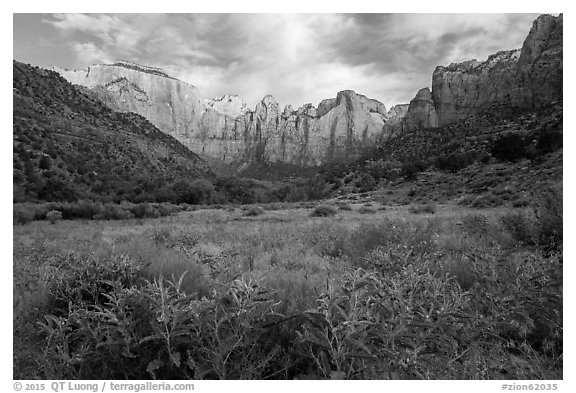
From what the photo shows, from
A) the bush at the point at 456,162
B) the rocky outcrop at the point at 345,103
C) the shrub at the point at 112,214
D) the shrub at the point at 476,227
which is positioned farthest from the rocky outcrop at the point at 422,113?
the shrub at the point at 476,227

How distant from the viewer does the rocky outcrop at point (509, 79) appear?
46875 mm

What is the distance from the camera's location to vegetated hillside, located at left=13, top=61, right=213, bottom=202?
30.3m

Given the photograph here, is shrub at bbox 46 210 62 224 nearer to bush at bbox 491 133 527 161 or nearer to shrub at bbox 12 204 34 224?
shrub at bbox 12 204 34 224

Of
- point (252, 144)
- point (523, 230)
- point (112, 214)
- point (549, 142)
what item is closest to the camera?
point (523, 230)

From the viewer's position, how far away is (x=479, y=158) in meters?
32.2

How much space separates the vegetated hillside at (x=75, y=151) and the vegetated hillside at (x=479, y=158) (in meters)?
26.8

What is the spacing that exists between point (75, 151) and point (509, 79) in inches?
3022

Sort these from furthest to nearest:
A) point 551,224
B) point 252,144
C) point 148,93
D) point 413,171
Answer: point 252,144 → point 148,93 → point 413,171 → point 551,224

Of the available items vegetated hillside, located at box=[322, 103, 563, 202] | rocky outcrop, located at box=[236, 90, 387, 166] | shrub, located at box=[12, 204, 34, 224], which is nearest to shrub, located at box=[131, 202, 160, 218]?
shrub, located at box=[12, 204, 34, 224]

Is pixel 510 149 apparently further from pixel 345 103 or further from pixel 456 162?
pixel 345 103

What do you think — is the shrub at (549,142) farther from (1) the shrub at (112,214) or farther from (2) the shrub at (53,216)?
(2) the shrub at (53,216)

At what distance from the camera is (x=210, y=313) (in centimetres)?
246

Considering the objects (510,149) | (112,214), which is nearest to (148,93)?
(112,214)

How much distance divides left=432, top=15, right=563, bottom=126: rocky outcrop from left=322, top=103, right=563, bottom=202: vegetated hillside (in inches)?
172
